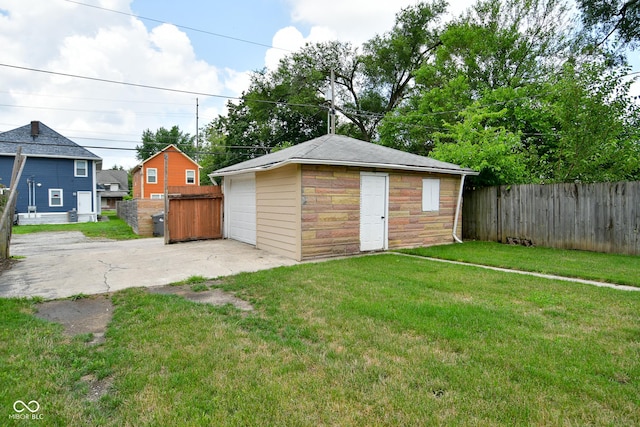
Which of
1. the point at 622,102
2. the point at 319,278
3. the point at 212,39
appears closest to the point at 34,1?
the point at 212,39

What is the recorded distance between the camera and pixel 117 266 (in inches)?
281

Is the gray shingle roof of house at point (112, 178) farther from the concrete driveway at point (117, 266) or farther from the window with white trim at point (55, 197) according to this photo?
the concrete driveway at point (117, 266)

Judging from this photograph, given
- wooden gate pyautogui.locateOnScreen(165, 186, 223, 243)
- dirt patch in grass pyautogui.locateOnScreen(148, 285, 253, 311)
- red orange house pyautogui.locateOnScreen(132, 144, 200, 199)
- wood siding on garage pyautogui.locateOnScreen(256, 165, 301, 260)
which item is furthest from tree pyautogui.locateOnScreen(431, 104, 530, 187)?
red orange house pyautogui.locateOnScreen(132, 144, 200, 199)

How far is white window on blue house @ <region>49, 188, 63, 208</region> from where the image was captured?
22.2 m

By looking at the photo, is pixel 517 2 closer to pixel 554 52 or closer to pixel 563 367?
pixel 554 52

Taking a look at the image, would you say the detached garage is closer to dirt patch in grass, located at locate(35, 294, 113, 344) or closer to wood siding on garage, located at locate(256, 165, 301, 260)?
wood siding on garage, located at locate(256, 165, 301, 260)

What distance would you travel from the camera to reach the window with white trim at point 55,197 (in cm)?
2225

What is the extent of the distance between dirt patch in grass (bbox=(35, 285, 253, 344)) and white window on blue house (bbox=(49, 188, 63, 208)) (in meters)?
22.2

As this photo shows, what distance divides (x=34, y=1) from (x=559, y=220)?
1532cm

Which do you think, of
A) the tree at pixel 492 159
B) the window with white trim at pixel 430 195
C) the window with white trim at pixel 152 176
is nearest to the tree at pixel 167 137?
the window with white trim at pixel 152 176

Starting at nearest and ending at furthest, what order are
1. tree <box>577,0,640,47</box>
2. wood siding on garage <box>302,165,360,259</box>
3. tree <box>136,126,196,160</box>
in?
wood siding on garage <box>302,165,360,259</box> < tree <box>577,0,640,47</box> < tree <box>136,126,196,160</box>

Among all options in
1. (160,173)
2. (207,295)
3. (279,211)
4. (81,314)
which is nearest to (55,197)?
(160,173)

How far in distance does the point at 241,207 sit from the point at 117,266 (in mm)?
4463

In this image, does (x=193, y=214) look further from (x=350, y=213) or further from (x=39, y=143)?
(x=39, y=143)
